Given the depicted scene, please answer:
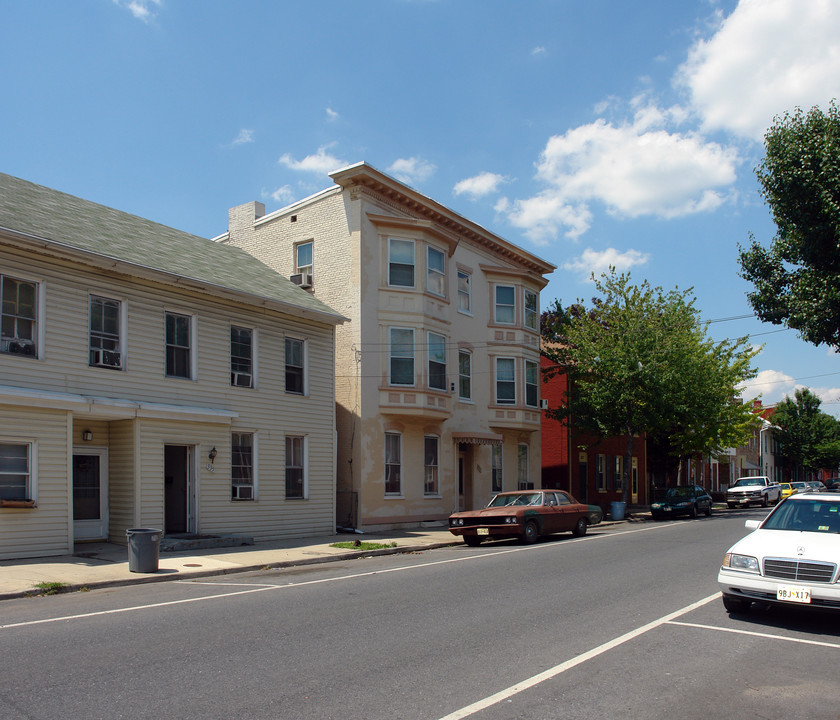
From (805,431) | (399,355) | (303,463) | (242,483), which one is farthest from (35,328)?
(805,431)

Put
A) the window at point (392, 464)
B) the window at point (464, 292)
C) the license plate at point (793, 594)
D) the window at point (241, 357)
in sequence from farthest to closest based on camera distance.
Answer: the window at point (464, 292), the window at point (392, 464), the window at point (241, 357), the license plate at point (793, 594)

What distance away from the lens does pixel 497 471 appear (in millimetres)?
30641

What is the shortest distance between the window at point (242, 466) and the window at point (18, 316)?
5992 millimetres

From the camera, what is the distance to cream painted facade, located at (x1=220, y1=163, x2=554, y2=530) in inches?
953

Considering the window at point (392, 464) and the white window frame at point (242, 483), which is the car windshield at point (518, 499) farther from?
the white window frame at point (242, 483)

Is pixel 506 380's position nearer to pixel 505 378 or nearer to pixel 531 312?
pixel 505 378

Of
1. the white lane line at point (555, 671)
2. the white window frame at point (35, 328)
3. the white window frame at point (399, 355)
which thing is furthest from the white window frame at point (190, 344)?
the white lane line at point (555, 671)

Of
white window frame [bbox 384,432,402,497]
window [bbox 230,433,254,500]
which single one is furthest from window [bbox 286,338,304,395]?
white window frame [bbox 384,432,402,497]

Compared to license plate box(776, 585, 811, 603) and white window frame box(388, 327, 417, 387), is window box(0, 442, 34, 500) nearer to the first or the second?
white window frame box(388, 327, 417, 387)

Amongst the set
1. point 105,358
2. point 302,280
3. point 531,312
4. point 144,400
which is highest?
point 302,280

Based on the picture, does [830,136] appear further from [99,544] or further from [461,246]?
[99,544]

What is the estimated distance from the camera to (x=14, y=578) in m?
12.6

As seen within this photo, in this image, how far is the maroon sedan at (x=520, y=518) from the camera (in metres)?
19.2

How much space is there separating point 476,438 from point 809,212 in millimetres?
12911
